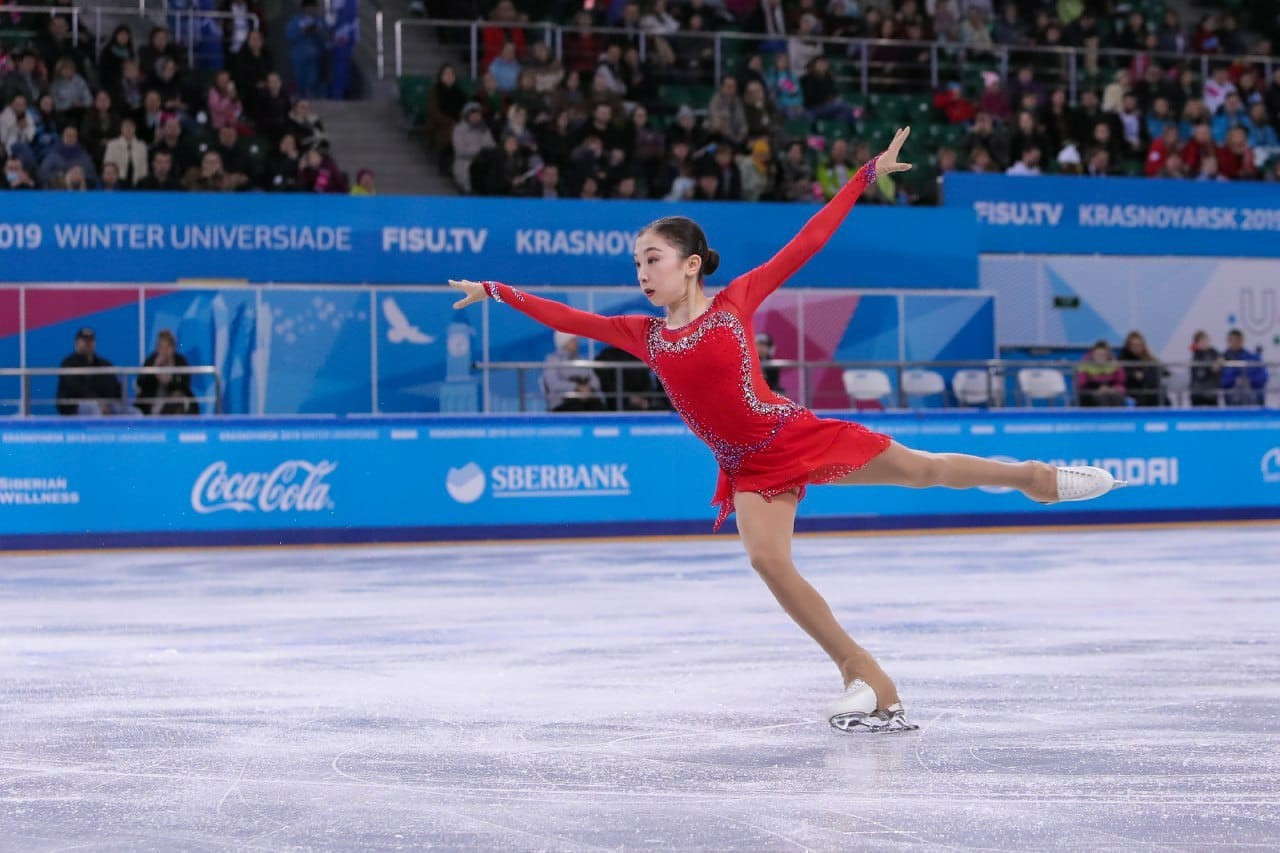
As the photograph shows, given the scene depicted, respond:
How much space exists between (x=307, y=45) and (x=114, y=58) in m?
2.11

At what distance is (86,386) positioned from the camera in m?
14.2

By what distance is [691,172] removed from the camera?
17203mm

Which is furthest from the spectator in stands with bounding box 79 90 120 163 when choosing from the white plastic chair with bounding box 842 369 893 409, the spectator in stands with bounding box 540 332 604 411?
the white plastic chair with bounding box 842 369 893 409

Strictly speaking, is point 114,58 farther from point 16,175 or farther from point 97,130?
point 16,175

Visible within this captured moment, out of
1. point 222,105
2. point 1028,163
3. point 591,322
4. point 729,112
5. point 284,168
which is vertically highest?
point 729,112

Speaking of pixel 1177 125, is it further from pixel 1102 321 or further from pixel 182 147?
pixel 182 147

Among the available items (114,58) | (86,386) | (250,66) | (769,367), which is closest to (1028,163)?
(769,367)

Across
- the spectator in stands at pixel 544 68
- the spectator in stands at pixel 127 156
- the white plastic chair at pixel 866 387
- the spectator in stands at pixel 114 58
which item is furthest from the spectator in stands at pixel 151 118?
the white plastic chair at pixel 866 387

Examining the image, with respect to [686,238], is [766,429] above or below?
below

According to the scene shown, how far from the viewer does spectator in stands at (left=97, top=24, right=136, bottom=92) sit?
16.1 meters

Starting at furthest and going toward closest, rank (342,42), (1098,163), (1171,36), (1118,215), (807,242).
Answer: (1171,36) < (1098,163) < (1118,215) < (342,42) < (807,242)

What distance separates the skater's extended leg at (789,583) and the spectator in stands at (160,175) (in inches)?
464

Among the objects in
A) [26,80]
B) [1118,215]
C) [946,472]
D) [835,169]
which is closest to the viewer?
[946,472]

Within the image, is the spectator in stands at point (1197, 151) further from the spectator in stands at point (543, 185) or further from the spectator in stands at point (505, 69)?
the spectator in stands at point (505, 69)
